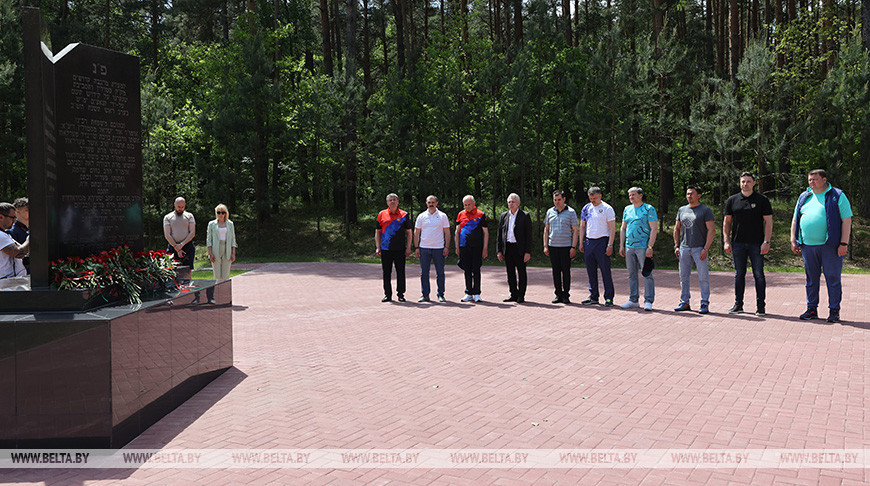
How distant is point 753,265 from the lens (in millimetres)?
9906

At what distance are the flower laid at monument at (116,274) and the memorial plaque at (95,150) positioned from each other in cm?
25

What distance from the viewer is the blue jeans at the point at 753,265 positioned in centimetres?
990

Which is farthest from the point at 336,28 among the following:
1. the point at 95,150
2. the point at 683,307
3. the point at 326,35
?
the point at 95,150

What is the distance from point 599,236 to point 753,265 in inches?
98.3

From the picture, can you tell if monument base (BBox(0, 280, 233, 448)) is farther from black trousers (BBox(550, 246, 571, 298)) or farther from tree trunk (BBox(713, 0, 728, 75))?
tree trunk (BBox(713, 0, 728, 75))

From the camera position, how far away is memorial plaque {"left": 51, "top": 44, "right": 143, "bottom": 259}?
5508 mm

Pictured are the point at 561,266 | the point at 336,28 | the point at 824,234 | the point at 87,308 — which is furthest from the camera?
the point at 336,28

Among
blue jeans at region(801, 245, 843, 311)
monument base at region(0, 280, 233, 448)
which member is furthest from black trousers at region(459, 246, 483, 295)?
monument base at region(0, 280, 233, 448)

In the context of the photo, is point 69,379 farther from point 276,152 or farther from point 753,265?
point 276,152

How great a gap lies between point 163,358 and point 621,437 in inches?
147

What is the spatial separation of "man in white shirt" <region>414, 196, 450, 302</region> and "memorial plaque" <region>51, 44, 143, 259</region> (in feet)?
20.8

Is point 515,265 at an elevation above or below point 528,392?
above

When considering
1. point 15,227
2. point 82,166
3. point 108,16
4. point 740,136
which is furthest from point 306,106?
point 82,166

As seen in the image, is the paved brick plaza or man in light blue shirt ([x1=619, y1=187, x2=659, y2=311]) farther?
man in light blue shirt ([x1=619, y1=187, x2=659, y2=311])
